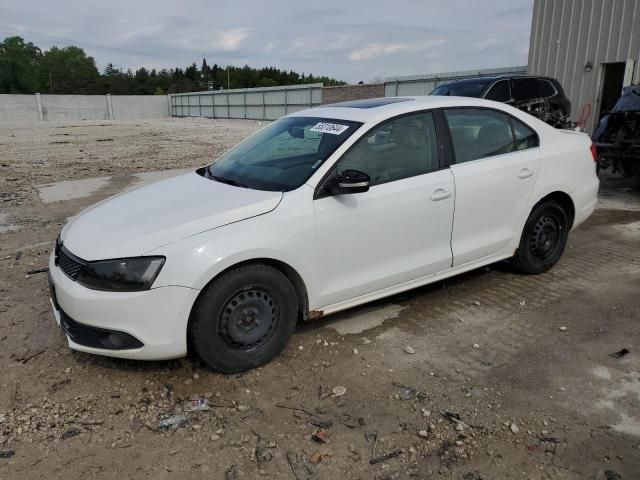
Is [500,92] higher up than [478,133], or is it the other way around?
[500,92]

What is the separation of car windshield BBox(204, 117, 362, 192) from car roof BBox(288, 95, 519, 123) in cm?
10

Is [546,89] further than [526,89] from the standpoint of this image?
Yes

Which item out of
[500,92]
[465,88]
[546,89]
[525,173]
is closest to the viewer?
[525,173]

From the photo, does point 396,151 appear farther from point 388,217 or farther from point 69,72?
point 69,72

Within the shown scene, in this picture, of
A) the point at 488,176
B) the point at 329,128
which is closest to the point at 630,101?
the point at 488,176

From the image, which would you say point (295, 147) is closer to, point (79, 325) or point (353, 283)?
point (353, 283)

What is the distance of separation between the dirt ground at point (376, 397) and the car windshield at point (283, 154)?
1.20m

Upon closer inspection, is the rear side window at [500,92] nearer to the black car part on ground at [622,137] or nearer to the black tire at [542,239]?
the black car part on ground at [622,137]

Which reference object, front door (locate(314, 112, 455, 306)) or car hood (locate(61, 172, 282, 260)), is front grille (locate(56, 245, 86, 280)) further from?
front door (locate(314, 112, 455, 306))

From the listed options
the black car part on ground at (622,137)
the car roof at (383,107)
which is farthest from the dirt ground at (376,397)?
the black car part on ground at (622,137)

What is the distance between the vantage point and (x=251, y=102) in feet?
133

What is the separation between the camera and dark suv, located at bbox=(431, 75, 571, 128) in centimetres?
955

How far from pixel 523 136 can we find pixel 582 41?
9.41 metres

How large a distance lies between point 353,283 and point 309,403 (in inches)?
36.3
